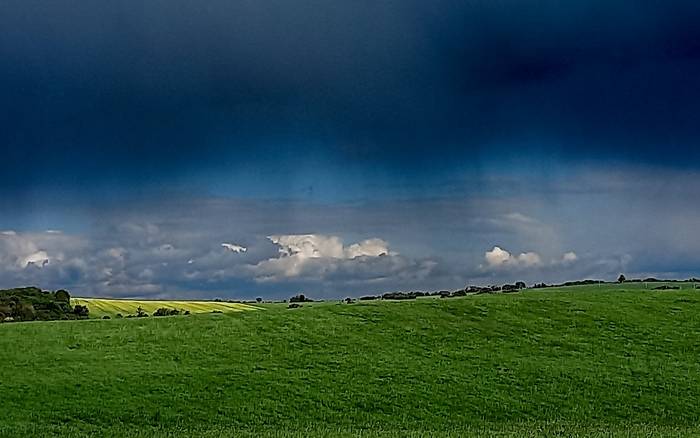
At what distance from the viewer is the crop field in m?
78.6

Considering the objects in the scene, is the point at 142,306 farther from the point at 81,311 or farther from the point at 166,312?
the point at 166,312

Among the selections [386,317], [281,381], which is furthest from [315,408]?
[386,317]

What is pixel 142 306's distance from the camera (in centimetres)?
8300

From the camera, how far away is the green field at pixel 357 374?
35000mm

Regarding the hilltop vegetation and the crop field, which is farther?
the crop field

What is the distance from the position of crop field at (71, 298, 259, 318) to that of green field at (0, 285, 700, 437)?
28.6 metres

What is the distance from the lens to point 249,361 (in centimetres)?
4356

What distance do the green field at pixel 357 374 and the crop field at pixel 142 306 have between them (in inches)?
1125

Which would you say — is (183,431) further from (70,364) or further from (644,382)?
(644,382)

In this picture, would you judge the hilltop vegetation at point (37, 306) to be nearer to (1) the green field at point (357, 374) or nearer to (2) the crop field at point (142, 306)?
(2) the crop field at point (142, 306)

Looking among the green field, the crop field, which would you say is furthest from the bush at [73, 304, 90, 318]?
the green field

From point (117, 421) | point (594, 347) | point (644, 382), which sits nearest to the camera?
point (117, 421)

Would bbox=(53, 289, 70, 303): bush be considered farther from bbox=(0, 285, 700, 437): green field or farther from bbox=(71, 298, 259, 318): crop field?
bbox=(0, 285, 700, 437): green field

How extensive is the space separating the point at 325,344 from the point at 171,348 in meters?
8.79
